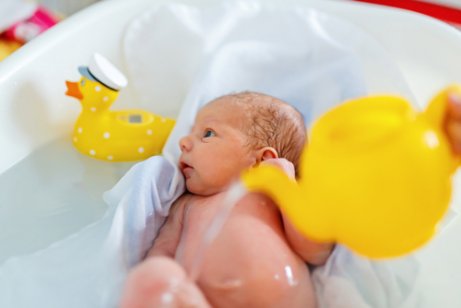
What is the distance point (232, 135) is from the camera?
1.03m

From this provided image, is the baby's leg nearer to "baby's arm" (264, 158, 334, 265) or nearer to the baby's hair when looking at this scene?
"baby's arm" (264, 158, 334, 265)

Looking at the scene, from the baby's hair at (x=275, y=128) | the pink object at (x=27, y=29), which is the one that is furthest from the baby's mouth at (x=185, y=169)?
the pink object at (x=27, y=29)

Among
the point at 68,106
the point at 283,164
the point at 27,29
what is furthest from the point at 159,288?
the point at 27,29

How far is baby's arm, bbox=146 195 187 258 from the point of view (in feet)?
3.19

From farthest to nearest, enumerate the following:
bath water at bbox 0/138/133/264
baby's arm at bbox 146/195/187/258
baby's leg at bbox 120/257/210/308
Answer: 1. bath water at bbox 0/138/133/264
2. baby's arm at bbox 146/195/187/258
3. baby's leg at bbox 120/257/210/308

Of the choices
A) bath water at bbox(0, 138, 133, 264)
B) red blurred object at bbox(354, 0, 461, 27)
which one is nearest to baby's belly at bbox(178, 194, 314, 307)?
bath water at bbox(0, 138, 133, 264)

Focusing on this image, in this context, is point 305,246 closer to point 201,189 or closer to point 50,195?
point 201,189

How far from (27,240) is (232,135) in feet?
1.19

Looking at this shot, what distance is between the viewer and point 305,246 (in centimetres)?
93

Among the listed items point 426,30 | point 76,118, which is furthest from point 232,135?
point 426,30

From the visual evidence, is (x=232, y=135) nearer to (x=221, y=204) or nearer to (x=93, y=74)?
(x=221, y=204)

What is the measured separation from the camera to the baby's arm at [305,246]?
93cm

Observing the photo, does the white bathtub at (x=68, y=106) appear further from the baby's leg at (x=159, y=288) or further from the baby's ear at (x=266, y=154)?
A: the baby's leg at (x=159, y=288)

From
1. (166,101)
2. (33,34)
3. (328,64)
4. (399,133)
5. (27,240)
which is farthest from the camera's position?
(33,34)
